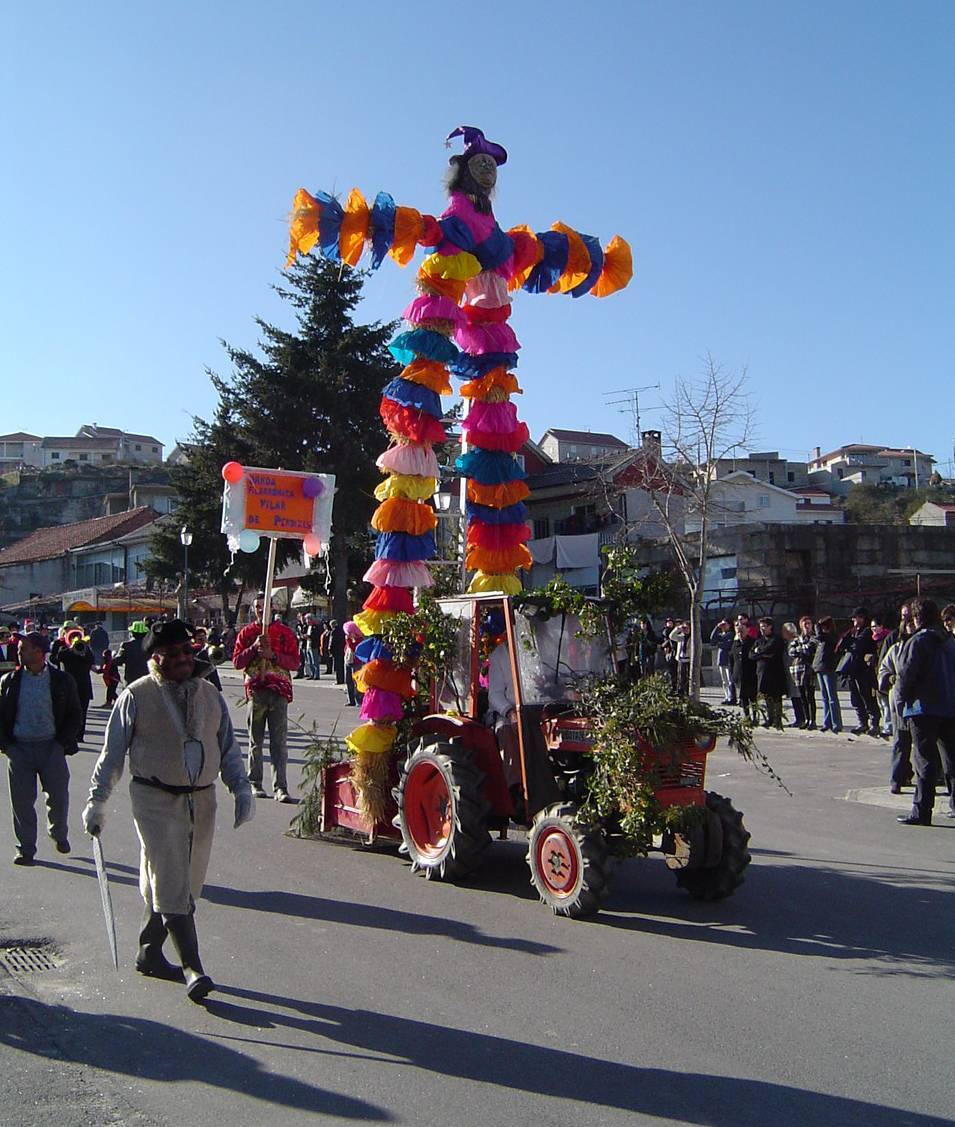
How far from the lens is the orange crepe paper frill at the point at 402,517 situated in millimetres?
9234

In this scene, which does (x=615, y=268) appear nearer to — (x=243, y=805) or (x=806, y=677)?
A: (x=243, y=805)

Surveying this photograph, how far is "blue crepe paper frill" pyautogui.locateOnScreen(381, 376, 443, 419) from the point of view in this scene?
9305mm

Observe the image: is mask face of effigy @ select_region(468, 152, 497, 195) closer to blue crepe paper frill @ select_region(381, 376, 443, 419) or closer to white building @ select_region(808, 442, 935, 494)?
blue crepe paper frill @ select_region(381, 376, 443, 419)

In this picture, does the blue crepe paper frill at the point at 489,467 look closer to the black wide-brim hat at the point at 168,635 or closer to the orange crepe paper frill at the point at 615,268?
the orange crepe paper frill at the point at 615,268

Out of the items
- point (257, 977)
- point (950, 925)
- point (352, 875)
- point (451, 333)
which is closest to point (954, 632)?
point (950, 925)

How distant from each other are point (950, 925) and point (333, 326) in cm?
3773

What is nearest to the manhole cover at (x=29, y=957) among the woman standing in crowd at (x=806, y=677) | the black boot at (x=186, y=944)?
the black boot at (x=186, y=944)

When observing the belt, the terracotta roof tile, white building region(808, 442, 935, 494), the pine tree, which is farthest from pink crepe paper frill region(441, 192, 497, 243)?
white building region(808, 442, 935, 494)

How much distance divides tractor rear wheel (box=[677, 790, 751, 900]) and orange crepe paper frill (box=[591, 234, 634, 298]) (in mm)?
5400

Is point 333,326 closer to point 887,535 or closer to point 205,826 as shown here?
point 887,535

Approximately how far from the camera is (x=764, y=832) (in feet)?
33.8

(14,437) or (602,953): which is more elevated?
(14,437)

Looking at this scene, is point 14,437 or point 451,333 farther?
point 14,437

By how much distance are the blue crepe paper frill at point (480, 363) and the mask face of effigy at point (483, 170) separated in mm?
1420
